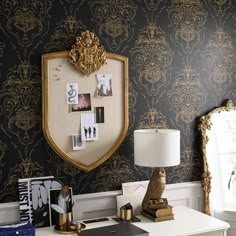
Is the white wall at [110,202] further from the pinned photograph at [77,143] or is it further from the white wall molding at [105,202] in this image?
the pinned photograph at [77,143]

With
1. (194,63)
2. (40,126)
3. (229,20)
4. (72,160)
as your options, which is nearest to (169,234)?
(72,160)

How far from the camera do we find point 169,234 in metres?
2.41

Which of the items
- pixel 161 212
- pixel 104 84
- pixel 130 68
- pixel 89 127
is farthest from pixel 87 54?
pixel 161 212

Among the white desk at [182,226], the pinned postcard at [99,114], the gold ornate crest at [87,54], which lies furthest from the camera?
the pinned postcard at [99,114]

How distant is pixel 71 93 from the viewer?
8.84ft

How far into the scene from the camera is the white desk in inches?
96.7

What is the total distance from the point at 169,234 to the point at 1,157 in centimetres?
114

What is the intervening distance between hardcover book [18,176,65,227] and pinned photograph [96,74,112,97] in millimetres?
685

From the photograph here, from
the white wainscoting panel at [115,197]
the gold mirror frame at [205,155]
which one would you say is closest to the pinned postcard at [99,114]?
the white wainscoting panel at [115,197]

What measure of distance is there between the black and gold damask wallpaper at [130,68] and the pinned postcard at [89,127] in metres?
0.22

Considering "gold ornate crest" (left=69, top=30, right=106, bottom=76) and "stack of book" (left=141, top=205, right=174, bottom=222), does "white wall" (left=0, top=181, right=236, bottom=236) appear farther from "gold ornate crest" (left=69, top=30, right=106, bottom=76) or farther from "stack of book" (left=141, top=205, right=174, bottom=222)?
"gold ornate crest" (left=69, top=30, right=106, bottom=76)

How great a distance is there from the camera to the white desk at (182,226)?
96.7 inches

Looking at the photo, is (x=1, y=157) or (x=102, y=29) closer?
(x=1, y=157)

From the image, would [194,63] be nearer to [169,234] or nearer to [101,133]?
[101,133]
